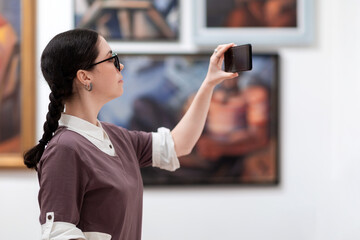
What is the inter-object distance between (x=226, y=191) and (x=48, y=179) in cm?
138

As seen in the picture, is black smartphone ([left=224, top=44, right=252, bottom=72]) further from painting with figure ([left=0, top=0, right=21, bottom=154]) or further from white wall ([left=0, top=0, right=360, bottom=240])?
painting with figure ([left=0, top=0, right=21, bottom=154])

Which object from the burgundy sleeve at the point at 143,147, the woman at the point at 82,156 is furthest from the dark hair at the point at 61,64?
the burgundy sleeve at the point at 143,147

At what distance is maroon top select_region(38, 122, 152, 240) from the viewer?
3.05ft

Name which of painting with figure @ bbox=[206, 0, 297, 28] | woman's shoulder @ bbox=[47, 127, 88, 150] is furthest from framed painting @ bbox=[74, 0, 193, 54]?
woman's shoulder @ bbox=[47, 127, 88, 150]

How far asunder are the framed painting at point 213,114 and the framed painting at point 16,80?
0.39m

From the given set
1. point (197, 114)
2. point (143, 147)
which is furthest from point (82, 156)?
point (197, 114)

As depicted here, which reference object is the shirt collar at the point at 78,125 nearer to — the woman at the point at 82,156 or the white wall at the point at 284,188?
the woman at the point at 82,156

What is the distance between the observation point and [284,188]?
220cm

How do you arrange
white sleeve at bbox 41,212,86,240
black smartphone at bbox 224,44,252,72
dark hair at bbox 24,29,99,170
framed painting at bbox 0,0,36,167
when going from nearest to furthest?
white sleeve at bbox 41,212,86,240 → dark hair at bbox 24,29,99,170 → black smartphone at bbox 224,44,252,72 → framed painting at bbox 0,0,36,167

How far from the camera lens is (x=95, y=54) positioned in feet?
3.50

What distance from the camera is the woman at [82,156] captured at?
93cm

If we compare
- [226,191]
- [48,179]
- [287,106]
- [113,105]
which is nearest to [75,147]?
[48,179]

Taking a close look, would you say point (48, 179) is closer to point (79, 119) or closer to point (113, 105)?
point (79, 119)

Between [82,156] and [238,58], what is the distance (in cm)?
54
